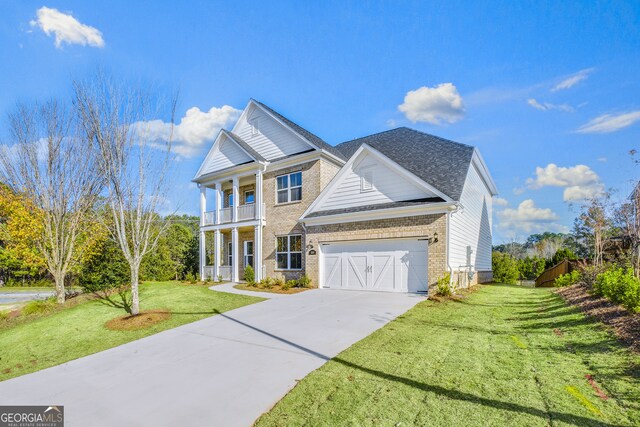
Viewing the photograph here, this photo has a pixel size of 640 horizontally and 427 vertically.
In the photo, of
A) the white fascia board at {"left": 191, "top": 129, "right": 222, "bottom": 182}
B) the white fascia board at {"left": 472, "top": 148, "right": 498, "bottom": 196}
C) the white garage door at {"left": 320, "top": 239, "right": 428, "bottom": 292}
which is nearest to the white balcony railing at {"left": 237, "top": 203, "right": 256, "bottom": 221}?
the white fascia board at {"left": 191, "top": 129, "right": 222, "bottom": 182}

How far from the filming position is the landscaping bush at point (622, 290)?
6695 millimetres

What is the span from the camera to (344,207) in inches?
593

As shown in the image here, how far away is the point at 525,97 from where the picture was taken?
41.0ft

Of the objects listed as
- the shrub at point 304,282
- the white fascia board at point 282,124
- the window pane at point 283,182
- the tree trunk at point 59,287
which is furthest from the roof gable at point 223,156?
the tree trunk at point 59,287

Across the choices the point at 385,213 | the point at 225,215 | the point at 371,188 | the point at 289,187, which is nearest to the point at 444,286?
the point at 385,213

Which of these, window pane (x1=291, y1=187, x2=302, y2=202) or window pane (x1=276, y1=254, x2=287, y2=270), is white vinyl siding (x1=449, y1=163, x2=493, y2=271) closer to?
window pane (x1=291, y1=187, x2=302, y2=202)

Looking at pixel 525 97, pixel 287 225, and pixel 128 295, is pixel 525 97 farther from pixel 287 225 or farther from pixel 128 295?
pixel 128 295

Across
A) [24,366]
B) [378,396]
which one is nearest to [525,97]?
[378,396]

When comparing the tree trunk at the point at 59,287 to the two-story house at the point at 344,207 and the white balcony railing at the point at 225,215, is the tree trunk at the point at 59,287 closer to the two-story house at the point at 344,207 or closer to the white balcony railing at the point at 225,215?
the two-story house at the point at 344,207

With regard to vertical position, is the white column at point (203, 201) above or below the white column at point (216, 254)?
above

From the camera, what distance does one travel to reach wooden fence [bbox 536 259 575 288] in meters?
21.0

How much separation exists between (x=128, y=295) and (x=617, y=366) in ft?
54.4

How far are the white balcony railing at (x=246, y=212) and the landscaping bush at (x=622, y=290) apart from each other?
50.4ft

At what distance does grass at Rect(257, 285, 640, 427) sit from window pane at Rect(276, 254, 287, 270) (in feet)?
36.3
